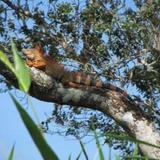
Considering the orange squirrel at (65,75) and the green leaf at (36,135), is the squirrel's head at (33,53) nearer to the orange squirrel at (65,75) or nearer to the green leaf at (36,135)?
the orange squirrel at (65,75)

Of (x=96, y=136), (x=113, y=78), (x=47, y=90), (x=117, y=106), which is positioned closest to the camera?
(x=96, y=136)

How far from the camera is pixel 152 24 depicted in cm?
836

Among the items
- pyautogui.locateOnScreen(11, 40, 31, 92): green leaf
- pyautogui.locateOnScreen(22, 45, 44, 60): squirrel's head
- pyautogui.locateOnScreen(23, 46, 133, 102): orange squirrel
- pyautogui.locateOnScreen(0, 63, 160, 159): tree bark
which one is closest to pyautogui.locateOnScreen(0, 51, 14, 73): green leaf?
pyautogui.locateOnScreen(11, 40, 31, 92): green leaf

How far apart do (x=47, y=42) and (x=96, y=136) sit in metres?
7.85

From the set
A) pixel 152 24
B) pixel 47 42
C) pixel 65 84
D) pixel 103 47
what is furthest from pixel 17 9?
pixel 65 84

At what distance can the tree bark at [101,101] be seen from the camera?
17.4 ft

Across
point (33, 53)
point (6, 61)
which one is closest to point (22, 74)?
point (6, 61)

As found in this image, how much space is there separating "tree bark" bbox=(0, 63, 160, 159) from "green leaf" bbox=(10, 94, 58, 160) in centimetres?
479

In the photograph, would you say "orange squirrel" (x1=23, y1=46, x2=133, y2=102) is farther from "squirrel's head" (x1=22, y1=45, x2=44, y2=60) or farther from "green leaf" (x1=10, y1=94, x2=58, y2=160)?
"green leaf" (x1=10, y1=94, x2=58, y2=160)

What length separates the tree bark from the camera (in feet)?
17.4

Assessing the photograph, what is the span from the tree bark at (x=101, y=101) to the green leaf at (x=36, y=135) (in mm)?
4786

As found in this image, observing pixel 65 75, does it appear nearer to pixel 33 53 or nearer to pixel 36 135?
pixel 33 53

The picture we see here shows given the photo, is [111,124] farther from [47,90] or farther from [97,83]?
[47,90]

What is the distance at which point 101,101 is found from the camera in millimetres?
A: 5676
